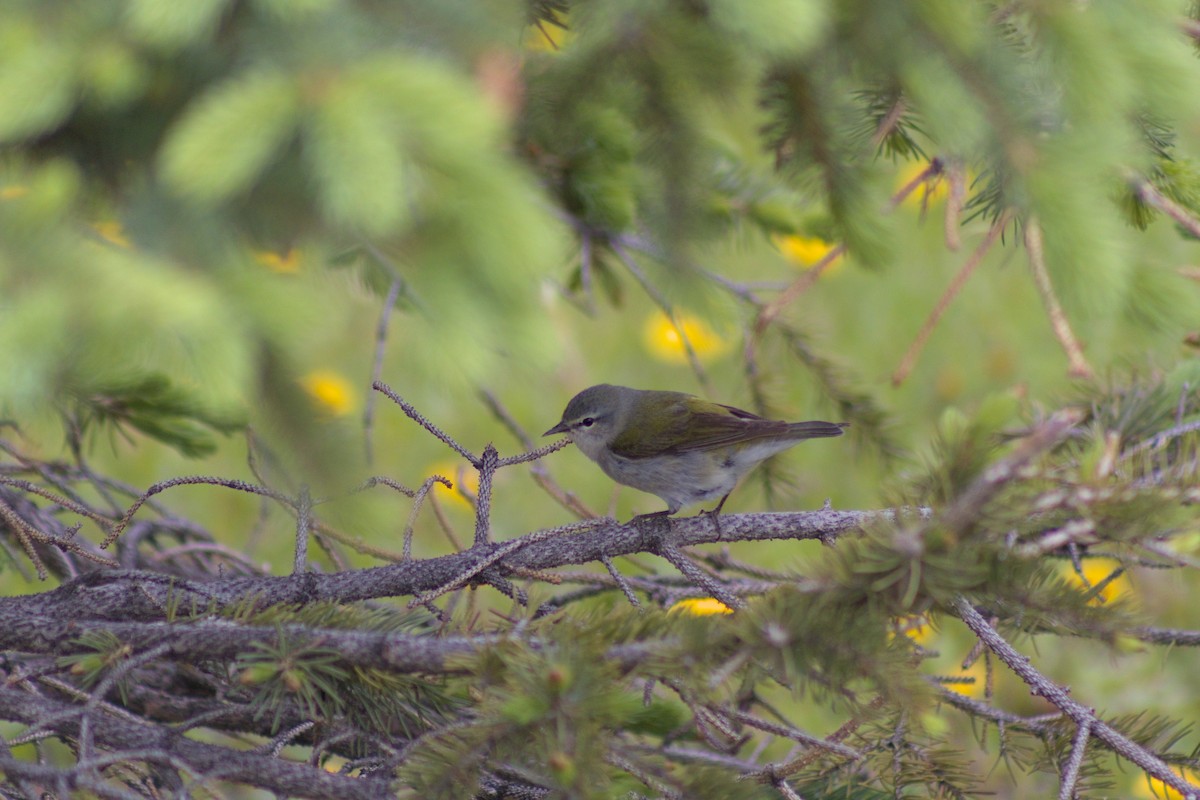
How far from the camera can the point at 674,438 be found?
144 inches

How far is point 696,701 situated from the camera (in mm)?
1551

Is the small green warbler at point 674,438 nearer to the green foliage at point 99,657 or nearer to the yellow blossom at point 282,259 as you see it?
the yellow blossom at point 282,259

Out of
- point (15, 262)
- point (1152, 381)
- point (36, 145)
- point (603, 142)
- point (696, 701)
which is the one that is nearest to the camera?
point (696, 701)

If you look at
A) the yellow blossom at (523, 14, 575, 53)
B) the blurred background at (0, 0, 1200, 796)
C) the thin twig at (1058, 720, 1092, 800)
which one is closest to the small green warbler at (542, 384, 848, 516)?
the blurred background at (0, 0, 1200, 796)

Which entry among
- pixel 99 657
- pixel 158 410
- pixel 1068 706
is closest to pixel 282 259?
pixel 158 410

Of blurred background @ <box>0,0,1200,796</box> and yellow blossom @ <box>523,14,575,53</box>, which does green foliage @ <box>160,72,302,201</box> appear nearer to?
blurred background @ <box>0,0,1200,796</box>

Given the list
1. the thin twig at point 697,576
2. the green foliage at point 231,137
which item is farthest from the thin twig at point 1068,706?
the green foliage at point 231,137

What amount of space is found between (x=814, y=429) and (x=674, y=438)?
26.1 inches

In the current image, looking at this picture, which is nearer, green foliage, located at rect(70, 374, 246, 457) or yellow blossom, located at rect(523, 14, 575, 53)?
green foliage, located at rect(70, 374, 246, 457)

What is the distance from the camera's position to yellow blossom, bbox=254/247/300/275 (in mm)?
3410

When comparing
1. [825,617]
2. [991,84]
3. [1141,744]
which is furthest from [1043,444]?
[991,84]

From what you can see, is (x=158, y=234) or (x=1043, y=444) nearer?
(x=1043, y=444)

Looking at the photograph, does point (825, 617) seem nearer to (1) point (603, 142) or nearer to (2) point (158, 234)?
(2) point (158, 234)

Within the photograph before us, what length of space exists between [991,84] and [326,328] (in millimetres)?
1704
